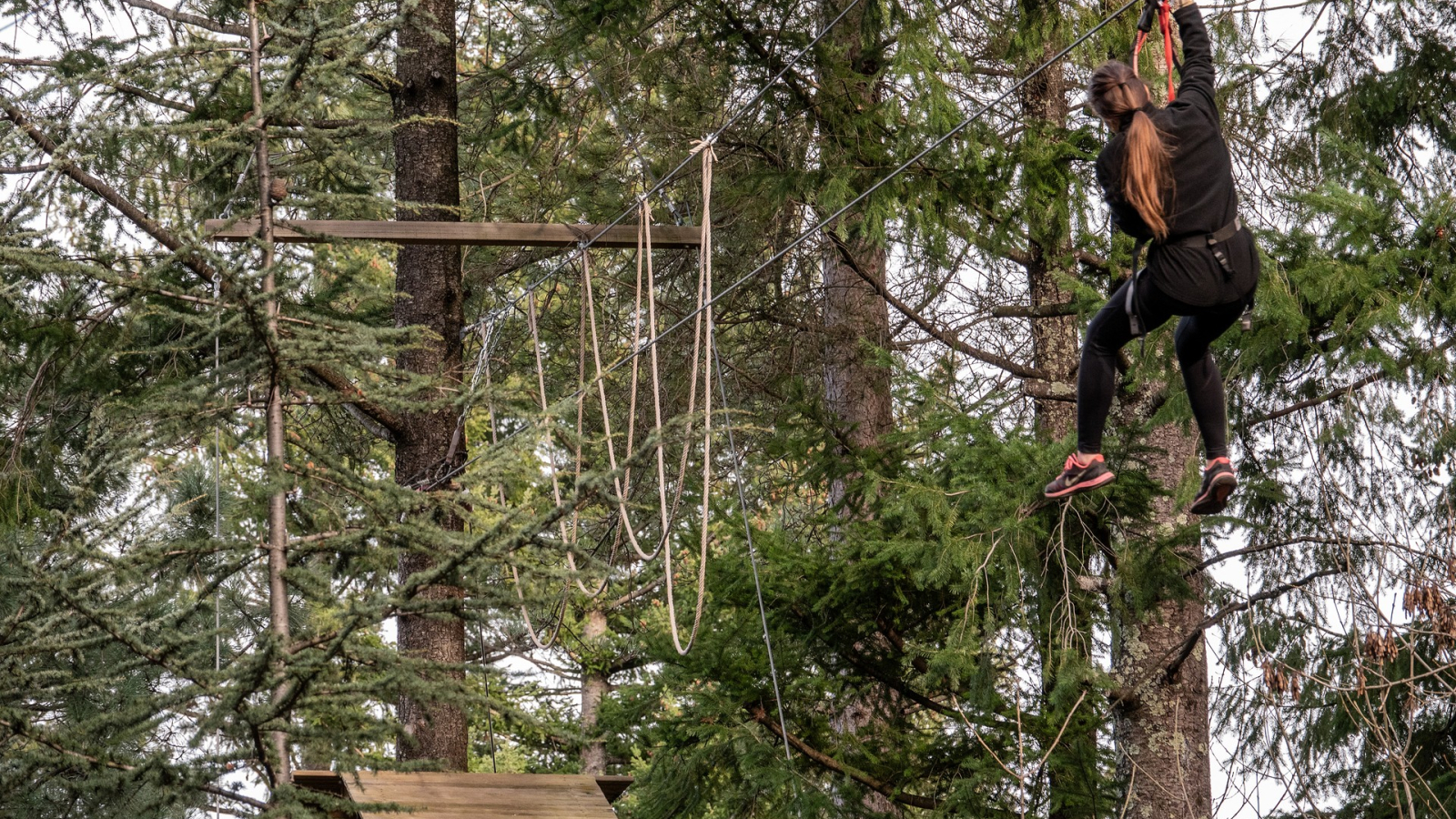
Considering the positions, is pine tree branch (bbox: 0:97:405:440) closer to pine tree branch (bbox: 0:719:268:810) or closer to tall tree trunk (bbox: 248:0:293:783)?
tall tree trunk (bbox: 248:0:293:783)

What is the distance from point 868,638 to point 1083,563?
1.51m

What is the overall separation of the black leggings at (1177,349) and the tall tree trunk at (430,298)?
526 centimetres

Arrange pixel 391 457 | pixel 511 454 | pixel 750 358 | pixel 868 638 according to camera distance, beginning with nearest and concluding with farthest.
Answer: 1. pixel 511 454
2. pixel 868 638
3. pixel 750 358
4. pixel 391 457

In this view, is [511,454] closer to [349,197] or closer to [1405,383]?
[349,197]

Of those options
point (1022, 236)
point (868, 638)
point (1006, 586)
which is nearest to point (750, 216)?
point (1022, 236)

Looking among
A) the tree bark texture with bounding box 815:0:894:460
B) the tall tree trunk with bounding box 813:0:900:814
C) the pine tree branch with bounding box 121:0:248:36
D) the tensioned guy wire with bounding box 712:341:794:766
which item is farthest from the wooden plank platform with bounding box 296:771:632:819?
the pine tree branch with bounding box 121:0:248:36

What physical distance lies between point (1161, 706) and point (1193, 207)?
4.79 meters

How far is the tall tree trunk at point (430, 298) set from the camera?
32.6ft

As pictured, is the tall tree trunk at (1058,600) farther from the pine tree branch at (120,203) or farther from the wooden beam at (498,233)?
the pine tree branch at (120,203)

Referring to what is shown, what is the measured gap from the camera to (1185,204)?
4.90 metres

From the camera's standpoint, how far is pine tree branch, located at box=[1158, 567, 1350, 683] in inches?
289

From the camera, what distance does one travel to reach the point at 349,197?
258 inches

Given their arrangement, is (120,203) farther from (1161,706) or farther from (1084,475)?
(1161,706)

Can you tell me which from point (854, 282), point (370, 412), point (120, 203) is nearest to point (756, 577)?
point (370, 412)
